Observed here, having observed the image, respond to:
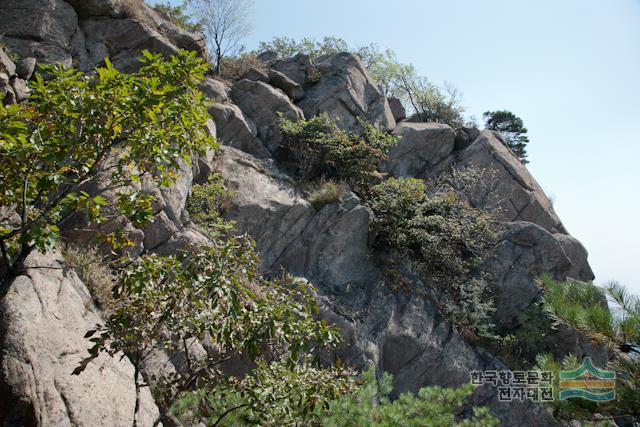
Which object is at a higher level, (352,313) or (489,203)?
(489,203)

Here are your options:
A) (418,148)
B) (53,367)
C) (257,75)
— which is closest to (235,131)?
(257,75)

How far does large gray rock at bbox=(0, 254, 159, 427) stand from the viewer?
509 cm

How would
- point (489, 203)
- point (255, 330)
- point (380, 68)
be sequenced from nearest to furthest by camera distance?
point (255, 330), point (489, 203), point (380, 68)

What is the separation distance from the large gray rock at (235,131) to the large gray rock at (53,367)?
9.20 meters

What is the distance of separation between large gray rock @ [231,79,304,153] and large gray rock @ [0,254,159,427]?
34.6 ft

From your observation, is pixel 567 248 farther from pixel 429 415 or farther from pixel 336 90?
pixel 429 415

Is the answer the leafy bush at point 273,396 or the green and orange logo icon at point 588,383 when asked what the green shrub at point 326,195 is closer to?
the green and orange logo icon at point 588,383

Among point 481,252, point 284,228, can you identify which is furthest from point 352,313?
point 481,252

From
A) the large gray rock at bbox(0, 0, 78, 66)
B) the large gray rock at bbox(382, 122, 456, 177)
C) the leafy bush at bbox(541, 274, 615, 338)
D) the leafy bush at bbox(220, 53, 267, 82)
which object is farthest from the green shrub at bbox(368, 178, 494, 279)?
the large gray rock at bbox(0, 0, 78, 66)

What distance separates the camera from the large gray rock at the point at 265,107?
54.5 feet

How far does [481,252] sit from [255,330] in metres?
12.5

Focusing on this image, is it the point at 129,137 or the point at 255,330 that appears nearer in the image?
the point at 255,330

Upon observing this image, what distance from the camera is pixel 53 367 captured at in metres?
5.53

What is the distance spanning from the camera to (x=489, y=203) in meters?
18.2
